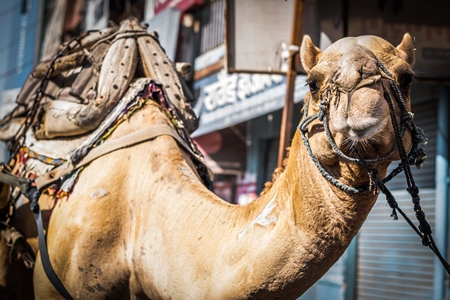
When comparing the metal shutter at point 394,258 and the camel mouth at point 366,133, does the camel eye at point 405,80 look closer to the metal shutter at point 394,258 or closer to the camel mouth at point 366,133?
the camel mouth at point 366,133

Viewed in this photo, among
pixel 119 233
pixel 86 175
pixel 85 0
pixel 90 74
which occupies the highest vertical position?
pixel 85 0

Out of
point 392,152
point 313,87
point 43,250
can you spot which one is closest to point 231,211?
point 313,87

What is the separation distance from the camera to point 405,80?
2.52 meters

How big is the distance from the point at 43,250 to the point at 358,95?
2.21 meters

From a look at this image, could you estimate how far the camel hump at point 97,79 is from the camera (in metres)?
4.08

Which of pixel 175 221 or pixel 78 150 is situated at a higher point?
pixel 78 150

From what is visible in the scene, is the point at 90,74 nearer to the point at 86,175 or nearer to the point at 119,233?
the point at 86,175

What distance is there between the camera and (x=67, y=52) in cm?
507

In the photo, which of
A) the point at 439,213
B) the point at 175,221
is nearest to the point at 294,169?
the point at 175,221

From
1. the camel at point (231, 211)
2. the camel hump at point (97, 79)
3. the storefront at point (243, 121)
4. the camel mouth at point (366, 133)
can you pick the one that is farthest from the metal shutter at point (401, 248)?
the camel mouth at point (366, 133)

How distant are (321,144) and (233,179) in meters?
9.76

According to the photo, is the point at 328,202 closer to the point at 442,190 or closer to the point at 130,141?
the point at 130,141

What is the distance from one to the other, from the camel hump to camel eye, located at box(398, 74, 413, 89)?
179 centimetres

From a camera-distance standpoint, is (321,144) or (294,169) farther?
(294,169)
